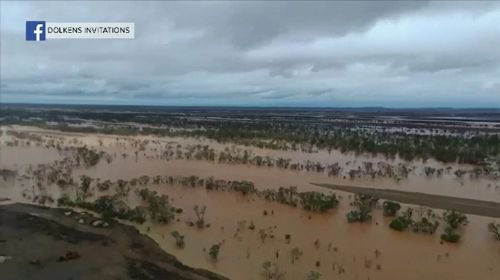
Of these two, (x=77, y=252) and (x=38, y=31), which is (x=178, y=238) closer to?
(x=77, y=252)

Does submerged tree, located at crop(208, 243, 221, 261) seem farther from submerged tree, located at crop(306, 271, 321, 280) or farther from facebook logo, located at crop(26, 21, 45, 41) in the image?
facebook logo, located at crop(26, 21, 45, 41)

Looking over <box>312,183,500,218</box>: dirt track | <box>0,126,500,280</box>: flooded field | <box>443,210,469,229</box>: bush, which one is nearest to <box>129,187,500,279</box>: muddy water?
<box>0,126,500,280</box>: flooded field

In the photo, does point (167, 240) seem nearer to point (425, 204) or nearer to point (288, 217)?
point (288, 217)

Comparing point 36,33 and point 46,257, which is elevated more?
point 36,33

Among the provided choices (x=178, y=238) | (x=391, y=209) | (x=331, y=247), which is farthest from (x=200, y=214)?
(x=391, y=209)

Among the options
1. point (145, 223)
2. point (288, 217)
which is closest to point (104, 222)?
point (145, 223)
